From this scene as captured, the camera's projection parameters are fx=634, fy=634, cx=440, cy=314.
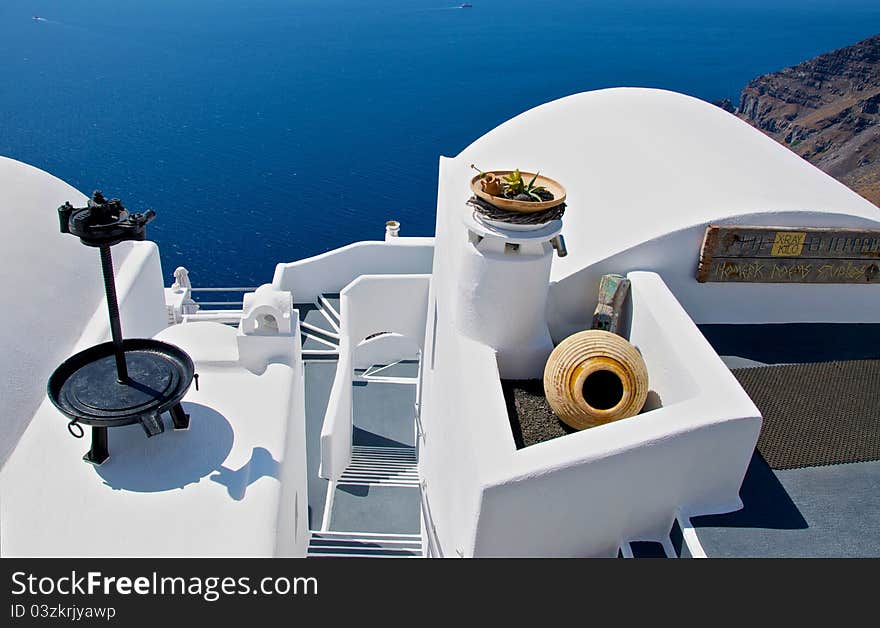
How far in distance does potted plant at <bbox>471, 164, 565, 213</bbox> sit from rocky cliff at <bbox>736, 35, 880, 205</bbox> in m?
70.3

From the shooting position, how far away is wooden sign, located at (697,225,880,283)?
962 centimetres

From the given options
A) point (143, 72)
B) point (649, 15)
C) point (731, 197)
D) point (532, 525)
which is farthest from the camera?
point (649, 15)

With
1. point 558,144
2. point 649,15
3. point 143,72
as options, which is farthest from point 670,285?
point 649,15

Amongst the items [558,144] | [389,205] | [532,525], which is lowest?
[389,205]

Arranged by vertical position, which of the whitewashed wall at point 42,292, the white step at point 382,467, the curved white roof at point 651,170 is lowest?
the white step at point 382,467

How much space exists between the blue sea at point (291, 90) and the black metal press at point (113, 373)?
33.4m

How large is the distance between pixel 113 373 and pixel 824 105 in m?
102

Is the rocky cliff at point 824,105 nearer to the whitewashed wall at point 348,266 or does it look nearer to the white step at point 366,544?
the whitewashed wall at point 348,266

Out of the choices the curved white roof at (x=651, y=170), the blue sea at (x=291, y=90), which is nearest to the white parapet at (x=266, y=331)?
the curved white roof at (x=651, y=170)

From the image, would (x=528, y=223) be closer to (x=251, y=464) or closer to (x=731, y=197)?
(x=731, y=197)

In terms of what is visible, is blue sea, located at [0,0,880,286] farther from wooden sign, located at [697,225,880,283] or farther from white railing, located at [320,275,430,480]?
wooden sign, located at [697,225,880,283]

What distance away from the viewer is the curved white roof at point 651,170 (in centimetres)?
990

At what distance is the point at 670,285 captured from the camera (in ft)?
32.6
